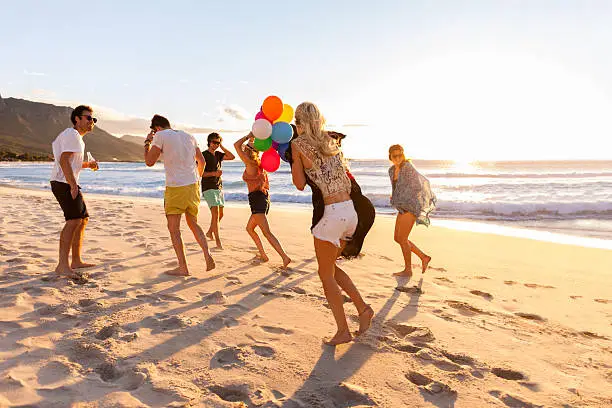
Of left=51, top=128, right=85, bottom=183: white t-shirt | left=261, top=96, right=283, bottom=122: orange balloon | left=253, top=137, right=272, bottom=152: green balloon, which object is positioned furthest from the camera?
left=51, top=128, right=85, bottom=183: white t-shirt

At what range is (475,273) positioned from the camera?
5863 millimetres

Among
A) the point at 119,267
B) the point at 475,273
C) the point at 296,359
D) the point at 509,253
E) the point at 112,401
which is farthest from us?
the point at 509,253

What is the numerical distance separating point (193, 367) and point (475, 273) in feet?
14.5

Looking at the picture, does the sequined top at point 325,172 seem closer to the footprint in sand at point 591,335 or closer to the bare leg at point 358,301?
the bare leg at point 358,301

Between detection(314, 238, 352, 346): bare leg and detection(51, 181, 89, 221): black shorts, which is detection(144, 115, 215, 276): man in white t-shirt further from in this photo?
detection(314, 238, 352, 346): bare leg

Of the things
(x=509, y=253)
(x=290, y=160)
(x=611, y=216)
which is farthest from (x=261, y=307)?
(x=611, y=216)

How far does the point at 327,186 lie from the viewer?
10.4 ft

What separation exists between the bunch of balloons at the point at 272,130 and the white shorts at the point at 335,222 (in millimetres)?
775

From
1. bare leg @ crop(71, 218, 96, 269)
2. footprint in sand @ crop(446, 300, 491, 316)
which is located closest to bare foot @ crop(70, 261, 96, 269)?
bare leg @ crop(71, 218, 96, 269)

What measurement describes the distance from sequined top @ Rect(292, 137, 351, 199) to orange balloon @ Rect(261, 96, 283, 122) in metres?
1.03

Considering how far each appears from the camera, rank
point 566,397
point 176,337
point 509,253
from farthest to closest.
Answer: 1. point 509,253
2. point 176,337
3. point 566,397

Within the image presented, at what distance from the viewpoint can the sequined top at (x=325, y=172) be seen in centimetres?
311

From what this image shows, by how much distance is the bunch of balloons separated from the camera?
12.3 ft

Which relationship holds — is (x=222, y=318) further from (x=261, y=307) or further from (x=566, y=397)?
(x=566, y=397)
